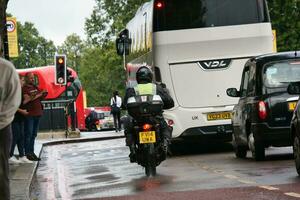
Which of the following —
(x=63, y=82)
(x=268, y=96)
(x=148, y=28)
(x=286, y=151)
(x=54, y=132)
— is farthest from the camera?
(x=54, y=132)

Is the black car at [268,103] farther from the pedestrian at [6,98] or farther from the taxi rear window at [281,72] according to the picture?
the pedestrian at [6,98]

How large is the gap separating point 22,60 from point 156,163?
108m

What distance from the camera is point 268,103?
45.5 ft

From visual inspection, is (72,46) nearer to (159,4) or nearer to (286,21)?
(286,21)

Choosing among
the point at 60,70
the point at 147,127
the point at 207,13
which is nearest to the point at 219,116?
the point at 207,13

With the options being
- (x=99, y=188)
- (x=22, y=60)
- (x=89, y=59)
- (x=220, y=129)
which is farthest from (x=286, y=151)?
(x=22, y=60)

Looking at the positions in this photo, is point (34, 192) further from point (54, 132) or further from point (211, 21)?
point (54, 132)

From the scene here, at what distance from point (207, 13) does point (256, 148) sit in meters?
4.71

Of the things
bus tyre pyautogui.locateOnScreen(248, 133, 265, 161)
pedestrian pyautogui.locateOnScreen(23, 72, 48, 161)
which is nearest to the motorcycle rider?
bus tyre pyautogui.locateOnScreen(248, 133, 265, 161)

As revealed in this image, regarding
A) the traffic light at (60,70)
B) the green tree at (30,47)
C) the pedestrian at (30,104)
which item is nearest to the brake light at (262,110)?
the pedestrian at (30,104)

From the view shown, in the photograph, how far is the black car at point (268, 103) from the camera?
1388 cm

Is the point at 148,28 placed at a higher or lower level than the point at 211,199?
higher

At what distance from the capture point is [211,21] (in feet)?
58.6

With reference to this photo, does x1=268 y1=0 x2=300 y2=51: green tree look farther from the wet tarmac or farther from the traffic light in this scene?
the wet tarmac
